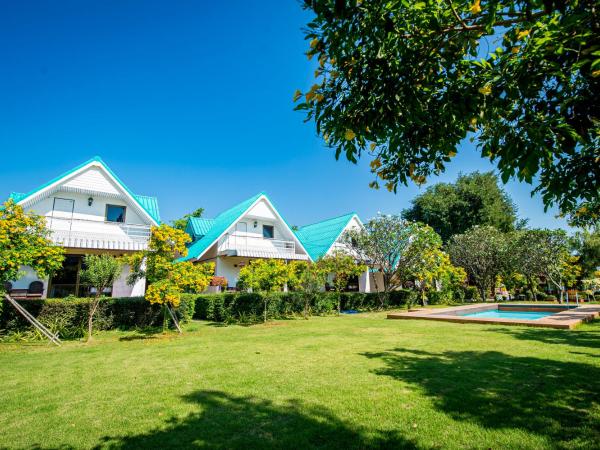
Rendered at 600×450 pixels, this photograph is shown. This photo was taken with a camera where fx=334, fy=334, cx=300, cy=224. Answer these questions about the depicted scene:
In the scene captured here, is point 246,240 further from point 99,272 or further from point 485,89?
point 485,89

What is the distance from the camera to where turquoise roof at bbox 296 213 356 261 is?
99.1ft

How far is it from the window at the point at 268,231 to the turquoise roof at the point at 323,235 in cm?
257

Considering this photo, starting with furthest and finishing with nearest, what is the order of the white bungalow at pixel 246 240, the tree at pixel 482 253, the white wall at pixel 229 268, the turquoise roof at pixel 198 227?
1. the tree at pixel 482 253
2. the turquoise roof at pixel 198 227
3. the white wall at pixel 229 268
4. the white bungalow at pixel 246 240

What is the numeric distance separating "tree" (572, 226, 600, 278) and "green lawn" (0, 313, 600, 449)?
94.1ft

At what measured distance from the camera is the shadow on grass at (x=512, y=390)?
4.29 metres

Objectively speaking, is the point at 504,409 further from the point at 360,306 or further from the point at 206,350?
the point at 360,306

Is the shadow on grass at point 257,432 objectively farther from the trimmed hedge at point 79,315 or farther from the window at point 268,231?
the window at point 268,231

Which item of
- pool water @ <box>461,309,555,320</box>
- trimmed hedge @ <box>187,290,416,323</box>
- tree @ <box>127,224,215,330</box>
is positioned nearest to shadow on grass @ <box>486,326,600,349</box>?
pool water @ <box>461,309,555,320</box>

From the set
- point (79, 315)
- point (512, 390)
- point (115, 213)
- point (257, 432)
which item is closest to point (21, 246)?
point (79, 315)

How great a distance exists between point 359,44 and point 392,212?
22.2 m

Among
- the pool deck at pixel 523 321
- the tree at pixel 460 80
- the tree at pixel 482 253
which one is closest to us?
the tree at pixel 460 80

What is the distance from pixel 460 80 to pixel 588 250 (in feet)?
133

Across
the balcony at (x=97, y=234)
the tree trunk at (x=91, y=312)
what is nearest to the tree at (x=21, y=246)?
the tree trunk at (x=91, y=312)

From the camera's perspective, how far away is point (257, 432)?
4.26m
